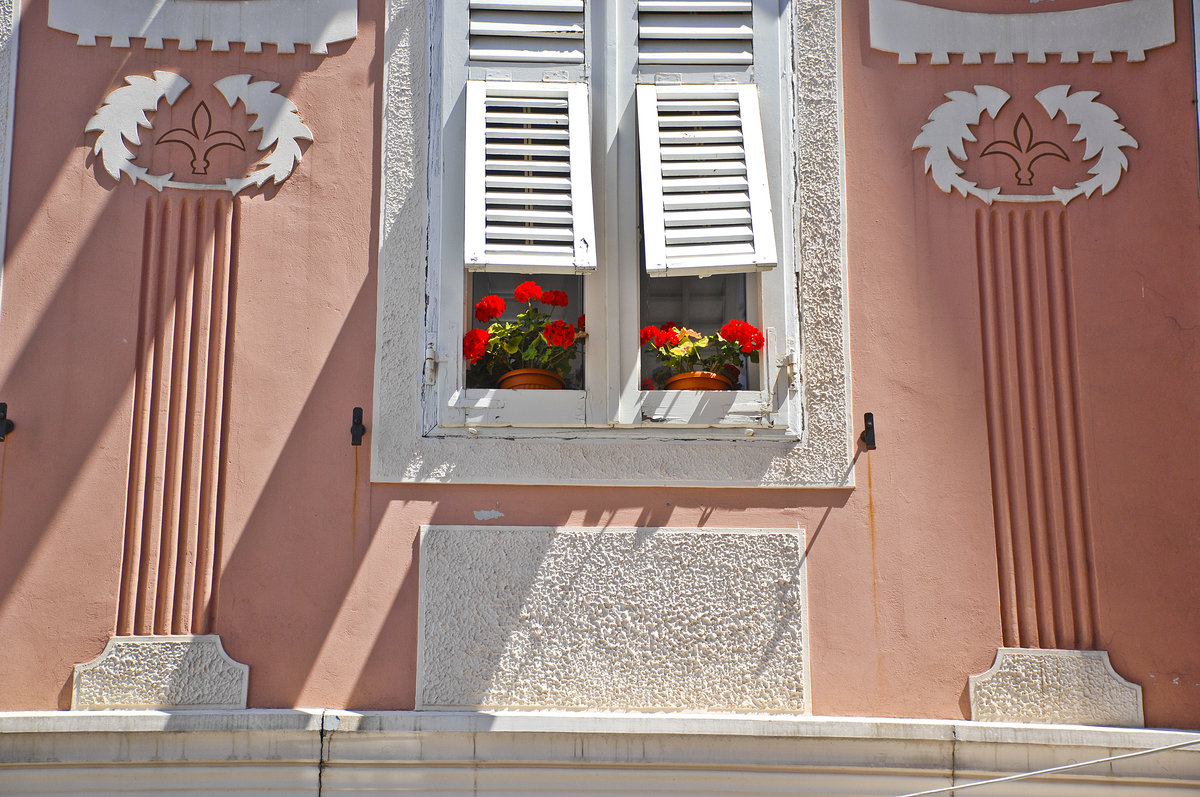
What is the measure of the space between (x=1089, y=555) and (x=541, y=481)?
246 centimetres

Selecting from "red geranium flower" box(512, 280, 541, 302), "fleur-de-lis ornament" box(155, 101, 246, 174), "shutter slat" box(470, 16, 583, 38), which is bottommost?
"red geranium flower" box(512, 280, 541, 302)

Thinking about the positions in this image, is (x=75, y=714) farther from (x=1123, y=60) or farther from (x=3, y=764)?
(x=1123, y=60)

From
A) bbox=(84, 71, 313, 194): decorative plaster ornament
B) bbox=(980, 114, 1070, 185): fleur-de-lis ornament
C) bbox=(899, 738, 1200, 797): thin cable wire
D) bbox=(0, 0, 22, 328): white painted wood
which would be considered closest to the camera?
bbox=(899, 738, 1200, 797): thin cable wire

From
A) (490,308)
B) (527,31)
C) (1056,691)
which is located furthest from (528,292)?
(1056,691)

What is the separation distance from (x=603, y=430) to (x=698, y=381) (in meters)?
0.48

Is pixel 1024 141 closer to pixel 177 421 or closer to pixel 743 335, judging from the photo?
pixel 743 335

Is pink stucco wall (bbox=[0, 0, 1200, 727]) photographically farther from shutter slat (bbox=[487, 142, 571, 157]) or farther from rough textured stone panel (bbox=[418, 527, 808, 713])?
shutter slat (bbox=[487, 142, 571, 157])

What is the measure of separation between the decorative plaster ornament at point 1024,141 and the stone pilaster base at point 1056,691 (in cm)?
214

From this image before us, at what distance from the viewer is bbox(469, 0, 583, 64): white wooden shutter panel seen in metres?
6.27

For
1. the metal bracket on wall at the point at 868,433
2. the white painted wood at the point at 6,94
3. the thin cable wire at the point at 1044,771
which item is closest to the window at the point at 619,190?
the metal bracket on wall at the point at 868,433

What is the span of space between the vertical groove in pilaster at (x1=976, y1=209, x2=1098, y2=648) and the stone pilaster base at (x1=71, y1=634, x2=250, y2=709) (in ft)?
11.2

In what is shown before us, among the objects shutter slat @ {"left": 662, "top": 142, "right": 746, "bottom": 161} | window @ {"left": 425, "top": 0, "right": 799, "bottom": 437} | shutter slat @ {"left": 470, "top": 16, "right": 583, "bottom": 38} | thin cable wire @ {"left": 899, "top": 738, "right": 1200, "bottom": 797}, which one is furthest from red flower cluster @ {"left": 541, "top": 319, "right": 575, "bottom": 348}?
thin cable wire @ {"left": 899, "top": 738, "right": 1200, "bottom": 797}

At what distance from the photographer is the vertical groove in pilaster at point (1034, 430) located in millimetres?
5773

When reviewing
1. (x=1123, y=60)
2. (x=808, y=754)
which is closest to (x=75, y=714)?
(x=808, y=754)
